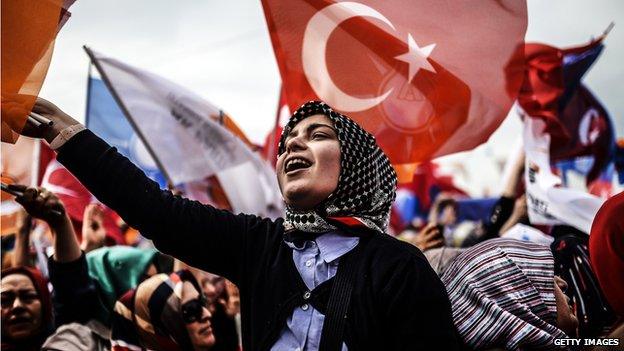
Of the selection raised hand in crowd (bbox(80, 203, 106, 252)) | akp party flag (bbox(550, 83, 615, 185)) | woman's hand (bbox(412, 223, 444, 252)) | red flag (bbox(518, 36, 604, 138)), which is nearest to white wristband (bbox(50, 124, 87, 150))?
woman's hand (bbox(412, 223, 444, 252))

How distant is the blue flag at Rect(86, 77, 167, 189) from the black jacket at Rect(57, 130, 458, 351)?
4.13 meters

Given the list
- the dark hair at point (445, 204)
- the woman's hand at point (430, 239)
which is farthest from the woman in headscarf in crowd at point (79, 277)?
the dark hair at point (445, 204)

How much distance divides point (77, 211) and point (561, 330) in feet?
13.2

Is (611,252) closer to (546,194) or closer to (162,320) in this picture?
(162,320)

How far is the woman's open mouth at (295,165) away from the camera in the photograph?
6.85 feet

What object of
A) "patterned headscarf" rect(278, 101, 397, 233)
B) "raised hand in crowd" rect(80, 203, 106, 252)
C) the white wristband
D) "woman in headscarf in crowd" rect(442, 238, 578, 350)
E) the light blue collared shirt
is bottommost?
"raised hand in crowd" rect(80, 203, 106, 252)

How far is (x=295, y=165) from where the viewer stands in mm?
2119

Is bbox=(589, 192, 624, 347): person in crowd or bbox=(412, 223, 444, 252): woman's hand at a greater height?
bbox=(589, 192, 624, 347): person in crowd

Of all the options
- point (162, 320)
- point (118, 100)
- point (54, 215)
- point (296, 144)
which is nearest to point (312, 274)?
point (296, 144)

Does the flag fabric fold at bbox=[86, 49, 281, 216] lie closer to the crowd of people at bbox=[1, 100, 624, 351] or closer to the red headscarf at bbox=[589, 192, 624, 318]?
the crowd of people at bbox=[1, 100, 624, 351]

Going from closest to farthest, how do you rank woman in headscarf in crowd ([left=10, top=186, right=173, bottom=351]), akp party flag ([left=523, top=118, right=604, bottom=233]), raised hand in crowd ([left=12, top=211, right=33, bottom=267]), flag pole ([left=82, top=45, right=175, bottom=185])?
1. woman in headscarf in crowd ([left=10, top=186, right=173, bottom=351])
2. raised hand in crowd ([left=12, top=211, right=33, bottom=267])
3. akp party flag ([left=523, top=118, right=604, bottom=233])
4. flag pole ([left=82, top=45, right=175, bottom=185])

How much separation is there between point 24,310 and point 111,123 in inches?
116

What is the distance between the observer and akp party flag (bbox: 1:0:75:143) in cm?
198

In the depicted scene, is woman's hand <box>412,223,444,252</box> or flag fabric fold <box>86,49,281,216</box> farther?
flag fabric fold <box>86,49,281,216</box>
